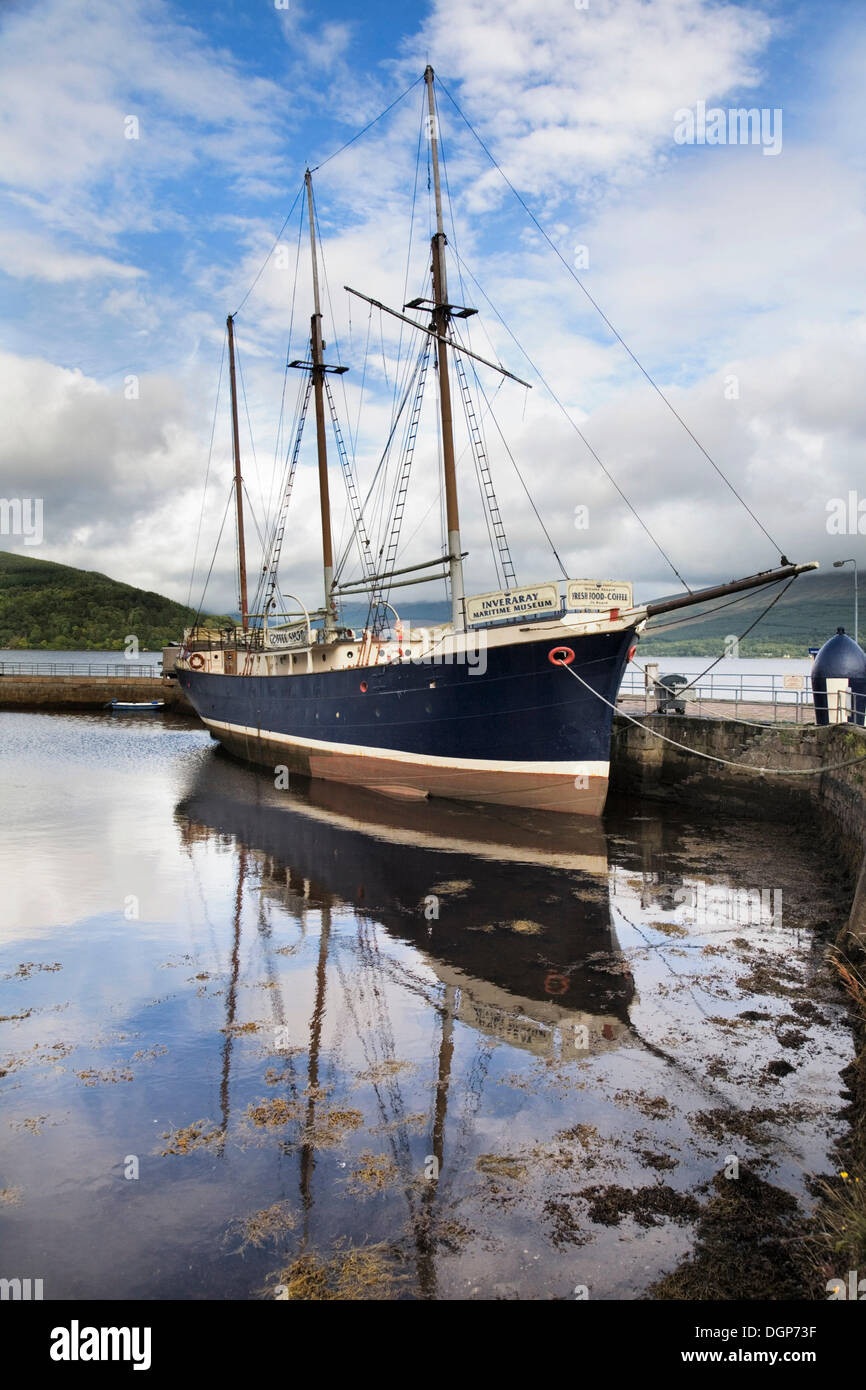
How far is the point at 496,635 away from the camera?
20188 millimetres

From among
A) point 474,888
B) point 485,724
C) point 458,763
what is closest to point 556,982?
point 474,888

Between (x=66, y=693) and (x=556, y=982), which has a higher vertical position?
(x=66, y=693)

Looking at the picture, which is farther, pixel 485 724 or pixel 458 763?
pixel 458 763

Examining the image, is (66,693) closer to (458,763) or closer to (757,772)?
(458,763)

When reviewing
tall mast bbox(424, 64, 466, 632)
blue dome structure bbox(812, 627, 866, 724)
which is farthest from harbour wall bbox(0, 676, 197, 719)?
blue dome structure bbox(812, 627, 866, 724)

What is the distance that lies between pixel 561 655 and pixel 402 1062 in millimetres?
12937

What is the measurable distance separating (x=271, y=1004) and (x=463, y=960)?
2.73 m

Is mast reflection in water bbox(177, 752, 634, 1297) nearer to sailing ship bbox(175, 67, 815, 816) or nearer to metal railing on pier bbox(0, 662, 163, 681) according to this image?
sailing ship bbox(175, 67, 815, 816)

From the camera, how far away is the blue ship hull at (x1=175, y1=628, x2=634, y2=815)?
65.5ft

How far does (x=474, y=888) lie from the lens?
14.4 meters

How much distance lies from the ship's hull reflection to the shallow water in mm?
74

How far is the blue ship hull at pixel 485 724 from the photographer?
19953 millimetres

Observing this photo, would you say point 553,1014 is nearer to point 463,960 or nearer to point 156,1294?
point 463,960
